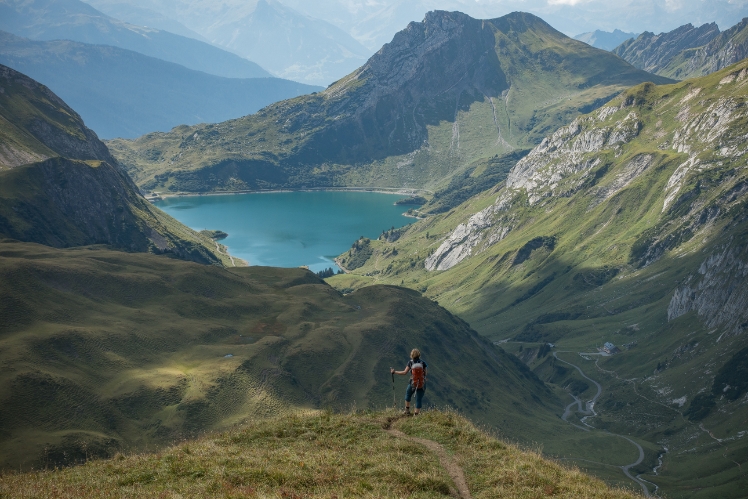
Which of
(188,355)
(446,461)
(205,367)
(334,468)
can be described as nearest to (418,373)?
(446,461)

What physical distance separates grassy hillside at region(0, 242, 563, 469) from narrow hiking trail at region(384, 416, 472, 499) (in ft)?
188

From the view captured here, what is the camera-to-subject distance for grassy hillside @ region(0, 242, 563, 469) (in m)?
98.2

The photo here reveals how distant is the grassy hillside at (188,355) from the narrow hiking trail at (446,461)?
57.3m

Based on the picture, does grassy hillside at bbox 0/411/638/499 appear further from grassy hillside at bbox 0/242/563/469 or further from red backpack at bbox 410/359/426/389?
grassy hillside at bbox 0/242/563/469

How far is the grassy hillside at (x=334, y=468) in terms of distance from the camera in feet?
112

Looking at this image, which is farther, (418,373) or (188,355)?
(188,355)

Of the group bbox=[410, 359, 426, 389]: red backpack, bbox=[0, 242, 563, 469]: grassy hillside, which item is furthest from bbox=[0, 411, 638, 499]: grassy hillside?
bbox=[0, 242, 563, 469]: grassy hillside

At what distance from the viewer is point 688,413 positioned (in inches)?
6516

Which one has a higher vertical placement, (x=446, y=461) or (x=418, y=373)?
(x=418, y=373)

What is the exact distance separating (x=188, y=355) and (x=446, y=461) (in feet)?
316

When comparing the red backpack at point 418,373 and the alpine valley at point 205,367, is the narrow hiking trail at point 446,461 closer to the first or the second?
the alpine valley at point 205,367

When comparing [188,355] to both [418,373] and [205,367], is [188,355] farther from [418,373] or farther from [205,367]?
[418,373]

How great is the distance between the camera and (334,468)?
1430 inches

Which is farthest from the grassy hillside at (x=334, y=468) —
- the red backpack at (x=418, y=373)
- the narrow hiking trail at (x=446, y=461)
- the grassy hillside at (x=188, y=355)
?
the grassy hillside at (x=188, y=355)
